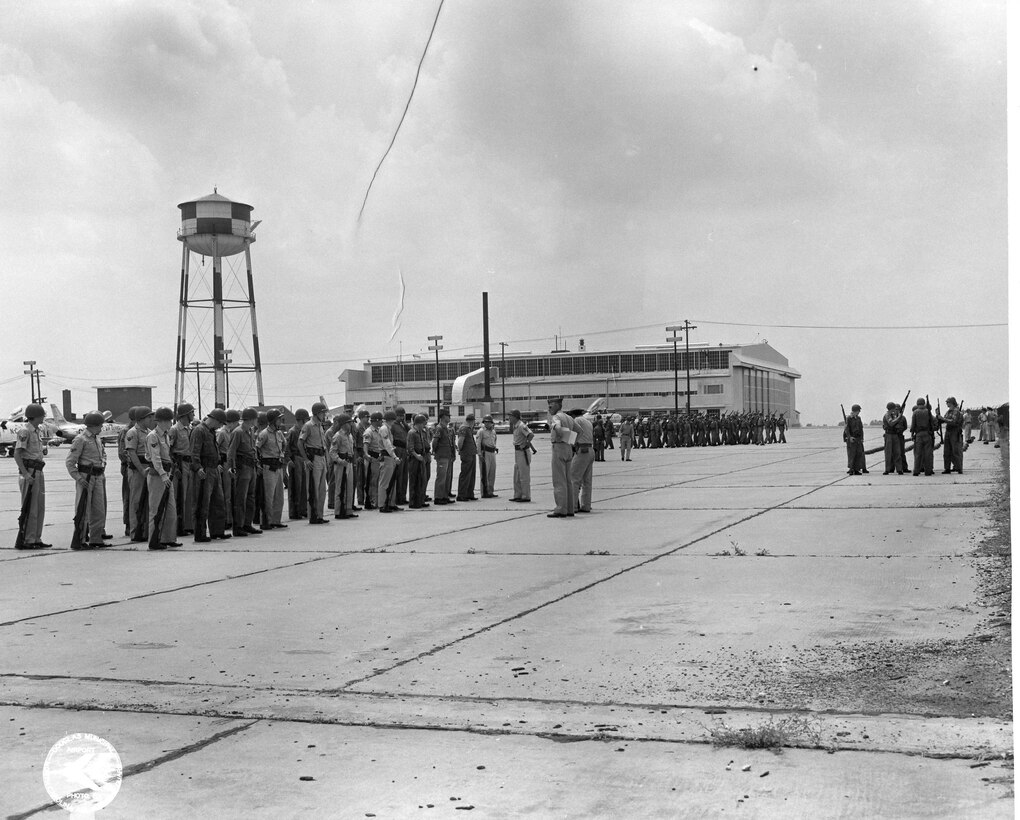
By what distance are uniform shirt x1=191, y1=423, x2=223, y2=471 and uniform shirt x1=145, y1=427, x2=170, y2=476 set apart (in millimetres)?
504

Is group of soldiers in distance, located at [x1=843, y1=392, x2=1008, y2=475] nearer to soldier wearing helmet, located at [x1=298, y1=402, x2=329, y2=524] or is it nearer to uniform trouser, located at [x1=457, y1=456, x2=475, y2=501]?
Result: uniform trouser, located at [x1=457, y1=456, x2=475, y2=501]

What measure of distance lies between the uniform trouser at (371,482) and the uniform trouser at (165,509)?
5.38 meters

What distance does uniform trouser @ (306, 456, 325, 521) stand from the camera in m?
16.7

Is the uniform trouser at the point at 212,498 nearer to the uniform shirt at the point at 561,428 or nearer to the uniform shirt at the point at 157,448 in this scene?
the uniform shirt at the point at 157,448

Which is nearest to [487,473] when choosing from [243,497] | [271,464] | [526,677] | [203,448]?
[271,464]

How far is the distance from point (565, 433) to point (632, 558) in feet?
16.3

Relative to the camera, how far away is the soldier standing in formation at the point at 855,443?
25828mm

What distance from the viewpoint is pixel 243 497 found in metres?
15.5

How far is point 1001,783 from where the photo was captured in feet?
14.6

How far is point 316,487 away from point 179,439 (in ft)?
8.97

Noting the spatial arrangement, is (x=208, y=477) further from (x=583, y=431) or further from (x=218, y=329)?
(x=218, y=329)

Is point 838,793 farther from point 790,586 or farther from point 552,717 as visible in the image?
point 790,586

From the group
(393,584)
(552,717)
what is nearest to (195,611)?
(393,584)

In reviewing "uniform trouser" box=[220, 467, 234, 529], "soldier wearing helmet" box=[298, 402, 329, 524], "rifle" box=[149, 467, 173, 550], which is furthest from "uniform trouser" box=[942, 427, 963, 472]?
"rifle" box=[149, 467, 173, 550]
